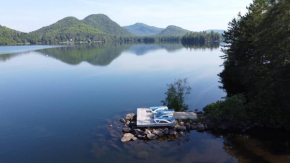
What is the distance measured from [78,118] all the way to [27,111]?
30.5ft

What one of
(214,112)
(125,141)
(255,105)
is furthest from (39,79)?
(255,105)

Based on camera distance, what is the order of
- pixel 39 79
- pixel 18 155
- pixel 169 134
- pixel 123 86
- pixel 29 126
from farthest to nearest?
pixel 39 79 < pixel 123 86 < pixel 29 126 < pixel 169 134 < pixel 18 155

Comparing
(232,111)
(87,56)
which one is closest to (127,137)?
(232,111)

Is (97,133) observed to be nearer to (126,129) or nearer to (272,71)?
(126,129)

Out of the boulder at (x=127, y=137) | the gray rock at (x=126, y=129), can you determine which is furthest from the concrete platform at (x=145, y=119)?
the boulder at (x=127, y=137)

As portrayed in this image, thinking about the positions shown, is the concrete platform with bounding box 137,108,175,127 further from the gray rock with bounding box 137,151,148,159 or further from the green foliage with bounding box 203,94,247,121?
the green foliage with bounding box 203,94,247,121

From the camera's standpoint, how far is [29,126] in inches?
1160

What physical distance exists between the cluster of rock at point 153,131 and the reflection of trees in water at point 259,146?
301 cm

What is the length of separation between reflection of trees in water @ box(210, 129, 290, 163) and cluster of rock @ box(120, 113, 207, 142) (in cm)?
301

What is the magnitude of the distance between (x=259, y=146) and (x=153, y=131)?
11089mm

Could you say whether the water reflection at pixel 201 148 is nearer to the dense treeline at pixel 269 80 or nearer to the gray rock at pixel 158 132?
the gray rock at pixel 158 132

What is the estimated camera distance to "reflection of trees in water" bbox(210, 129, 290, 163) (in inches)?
812

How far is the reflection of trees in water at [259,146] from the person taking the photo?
2062cm

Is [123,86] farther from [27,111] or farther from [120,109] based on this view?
[27,111]
